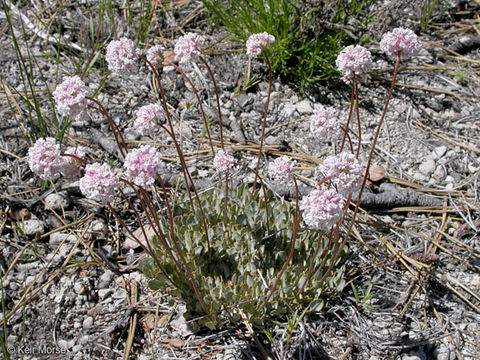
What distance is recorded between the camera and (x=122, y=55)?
2309 mm

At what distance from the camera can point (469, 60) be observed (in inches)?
185

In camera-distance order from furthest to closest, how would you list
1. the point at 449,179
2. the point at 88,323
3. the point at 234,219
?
1. the point at 449,179
2. the point at 234,219
3. the point at 88,323

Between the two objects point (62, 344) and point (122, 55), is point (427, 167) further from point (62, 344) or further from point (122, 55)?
point (62, 344)

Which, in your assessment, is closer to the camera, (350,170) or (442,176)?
(350,170)

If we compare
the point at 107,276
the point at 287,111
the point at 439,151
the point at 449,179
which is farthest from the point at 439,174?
the point at 107,276

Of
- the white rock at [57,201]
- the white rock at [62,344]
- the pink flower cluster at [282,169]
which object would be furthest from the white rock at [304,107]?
the white rock at [62,344]

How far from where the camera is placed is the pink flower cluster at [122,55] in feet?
7.54

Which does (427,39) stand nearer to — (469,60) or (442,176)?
(469,60)

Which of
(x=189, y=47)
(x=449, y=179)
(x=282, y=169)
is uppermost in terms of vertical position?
(x=189, y=47)

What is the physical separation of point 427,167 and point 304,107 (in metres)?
1.20

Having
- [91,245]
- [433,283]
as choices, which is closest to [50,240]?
[91,245]

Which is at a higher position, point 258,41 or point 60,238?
point 258,41

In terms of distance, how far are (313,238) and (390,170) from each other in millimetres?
1241

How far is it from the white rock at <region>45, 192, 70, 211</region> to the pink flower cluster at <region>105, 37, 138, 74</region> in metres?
1.46
